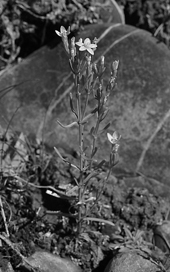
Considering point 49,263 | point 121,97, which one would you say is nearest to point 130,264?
point 49,263

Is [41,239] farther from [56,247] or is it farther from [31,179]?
[31,179]

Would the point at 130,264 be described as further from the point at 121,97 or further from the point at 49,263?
the point at 121,97

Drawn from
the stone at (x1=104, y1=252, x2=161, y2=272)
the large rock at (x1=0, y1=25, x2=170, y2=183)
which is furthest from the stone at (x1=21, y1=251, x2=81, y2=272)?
the large rock at (x1=0, y1=25, x2=170, y2=183)

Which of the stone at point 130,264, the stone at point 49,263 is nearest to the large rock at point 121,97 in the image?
the stone at point 130,264

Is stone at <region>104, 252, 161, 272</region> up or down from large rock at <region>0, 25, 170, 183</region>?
down

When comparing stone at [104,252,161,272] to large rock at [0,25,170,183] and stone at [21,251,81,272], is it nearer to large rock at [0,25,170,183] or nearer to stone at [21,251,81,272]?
stone at [21,251,81,272]

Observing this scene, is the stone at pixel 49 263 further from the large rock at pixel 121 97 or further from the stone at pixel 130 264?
the large rock at pixel 121 97

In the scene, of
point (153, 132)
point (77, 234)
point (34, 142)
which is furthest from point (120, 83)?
point (77, 234)
